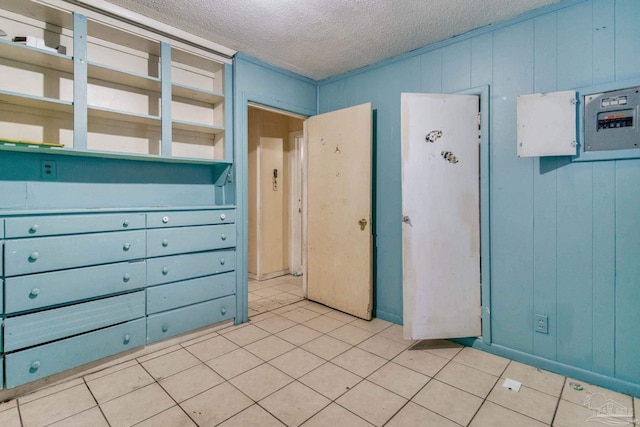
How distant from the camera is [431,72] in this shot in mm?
2840

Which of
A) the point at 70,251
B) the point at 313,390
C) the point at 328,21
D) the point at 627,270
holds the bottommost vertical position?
the point at 313,390

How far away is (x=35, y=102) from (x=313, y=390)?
8.80 feet

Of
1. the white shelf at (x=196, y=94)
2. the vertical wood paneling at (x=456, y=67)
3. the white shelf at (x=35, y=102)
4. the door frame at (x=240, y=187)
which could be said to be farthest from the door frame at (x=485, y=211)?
the white shelf at (x=35, y=102)

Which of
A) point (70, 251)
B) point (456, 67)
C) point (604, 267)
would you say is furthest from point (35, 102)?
point (604, 267)

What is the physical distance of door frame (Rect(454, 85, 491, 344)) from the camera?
98.5 inches

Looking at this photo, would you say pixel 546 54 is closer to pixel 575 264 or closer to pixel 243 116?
pixel 575 264

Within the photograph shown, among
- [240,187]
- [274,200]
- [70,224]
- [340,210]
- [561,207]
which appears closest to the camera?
[70,224]

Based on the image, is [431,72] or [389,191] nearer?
[431,72]

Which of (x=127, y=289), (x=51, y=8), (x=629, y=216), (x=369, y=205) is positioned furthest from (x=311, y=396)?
(x=51, y=8)

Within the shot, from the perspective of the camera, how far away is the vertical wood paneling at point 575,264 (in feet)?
6.92

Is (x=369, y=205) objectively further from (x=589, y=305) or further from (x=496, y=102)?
(x=589, y=305)

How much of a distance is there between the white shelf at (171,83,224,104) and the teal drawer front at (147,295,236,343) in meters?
1.90

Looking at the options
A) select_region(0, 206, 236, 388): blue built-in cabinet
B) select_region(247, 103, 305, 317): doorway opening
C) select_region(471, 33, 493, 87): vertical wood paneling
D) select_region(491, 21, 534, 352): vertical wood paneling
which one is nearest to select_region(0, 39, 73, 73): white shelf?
select_region(0, 206, 236, 388): blue built-in cabinet

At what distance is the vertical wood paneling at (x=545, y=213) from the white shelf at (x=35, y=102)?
3353mm
